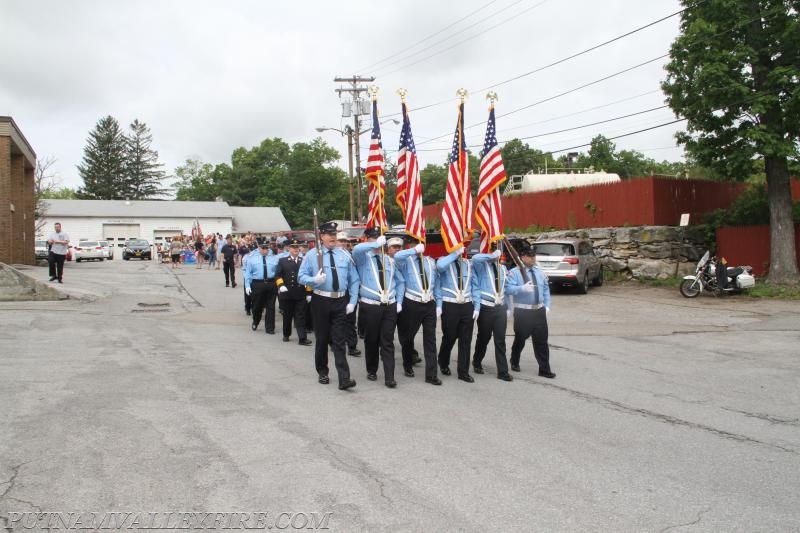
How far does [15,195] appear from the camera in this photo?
2716 cm

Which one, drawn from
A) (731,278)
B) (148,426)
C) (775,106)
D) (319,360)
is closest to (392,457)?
(148,426)

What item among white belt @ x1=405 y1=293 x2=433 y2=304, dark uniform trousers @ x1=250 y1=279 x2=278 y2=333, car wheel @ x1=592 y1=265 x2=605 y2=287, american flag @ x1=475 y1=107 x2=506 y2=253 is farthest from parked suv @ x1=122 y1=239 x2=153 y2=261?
white belt @ x1=405 y1=293 x2=433 y2=304

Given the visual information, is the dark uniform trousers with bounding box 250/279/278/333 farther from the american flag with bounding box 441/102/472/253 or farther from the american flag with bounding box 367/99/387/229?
the american flag with bounding box 441/102/472/253

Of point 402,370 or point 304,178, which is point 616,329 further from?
point 304,178

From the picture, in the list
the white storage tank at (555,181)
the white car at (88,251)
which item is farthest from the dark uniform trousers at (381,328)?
the white car at (88,251)

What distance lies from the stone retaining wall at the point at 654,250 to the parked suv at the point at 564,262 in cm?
303

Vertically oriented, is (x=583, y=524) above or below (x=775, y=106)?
below

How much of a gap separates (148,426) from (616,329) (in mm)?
10155

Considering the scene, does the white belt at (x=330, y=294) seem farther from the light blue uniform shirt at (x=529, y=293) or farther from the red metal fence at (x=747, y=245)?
the red metal fence at (x=747, y=245)

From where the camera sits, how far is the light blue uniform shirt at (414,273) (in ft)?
26.5

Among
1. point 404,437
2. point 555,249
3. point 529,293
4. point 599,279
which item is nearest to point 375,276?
point 529,293

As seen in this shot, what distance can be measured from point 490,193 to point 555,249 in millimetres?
11049

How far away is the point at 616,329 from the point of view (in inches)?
520

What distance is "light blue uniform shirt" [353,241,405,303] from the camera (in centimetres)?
789
